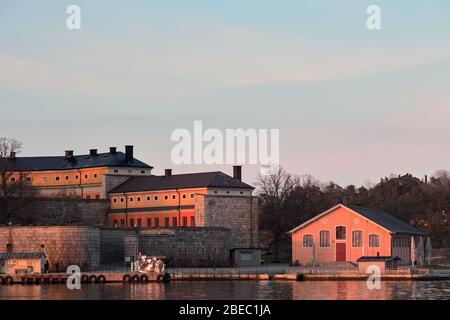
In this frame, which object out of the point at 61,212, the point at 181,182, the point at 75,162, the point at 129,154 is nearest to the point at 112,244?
the point at 61,212

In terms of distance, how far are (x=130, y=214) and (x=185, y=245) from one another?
62.9ft

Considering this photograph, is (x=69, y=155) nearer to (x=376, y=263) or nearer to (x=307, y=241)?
(x=307, y=241)

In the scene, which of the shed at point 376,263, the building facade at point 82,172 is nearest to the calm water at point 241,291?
the shed at point 376,263

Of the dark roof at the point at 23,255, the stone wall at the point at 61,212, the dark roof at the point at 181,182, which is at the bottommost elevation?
the dark roof at the point at 23,255

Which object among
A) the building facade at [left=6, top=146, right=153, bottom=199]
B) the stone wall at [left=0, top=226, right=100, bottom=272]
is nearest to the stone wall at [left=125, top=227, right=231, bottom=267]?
the stone wall at [left=0, top=226, right=100, bottom=272]

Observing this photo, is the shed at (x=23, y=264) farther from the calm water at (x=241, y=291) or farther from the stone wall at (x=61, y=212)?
the stone wall at (x=61, y=212)

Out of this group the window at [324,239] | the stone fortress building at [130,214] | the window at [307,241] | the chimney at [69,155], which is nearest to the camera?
the stone fortress building at [130,214]

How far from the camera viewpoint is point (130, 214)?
398 ft

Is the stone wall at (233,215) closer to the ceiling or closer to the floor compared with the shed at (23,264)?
closer to the ceiling

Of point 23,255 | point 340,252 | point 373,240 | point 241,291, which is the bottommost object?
point 241,291

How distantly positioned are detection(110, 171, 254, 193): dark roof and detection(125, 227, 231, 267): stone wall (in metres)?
9.04

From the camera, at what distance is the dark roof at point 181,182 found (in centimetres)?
11544

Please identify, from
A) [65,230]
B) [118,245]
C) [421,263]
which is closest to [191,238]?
[118,245]

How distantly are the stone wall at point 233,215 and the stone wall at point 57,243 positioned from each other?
1929cm
